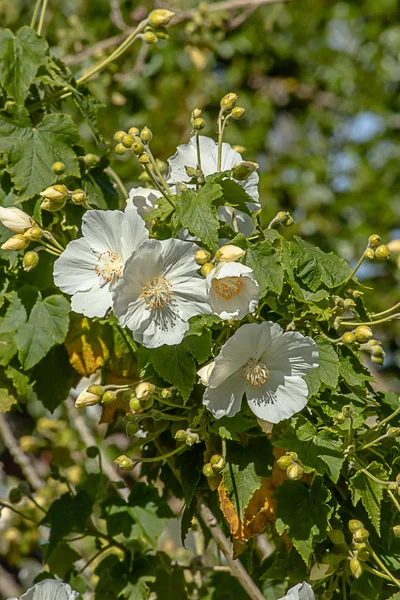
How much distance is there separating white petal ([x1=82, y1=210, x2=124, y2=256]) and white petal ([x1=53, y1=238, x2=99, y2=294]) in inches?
0.6

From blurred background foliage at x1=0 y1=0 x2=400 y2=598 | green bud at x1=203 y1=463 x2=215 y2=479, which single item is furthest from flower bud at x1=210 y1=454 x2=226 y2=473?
blurred background foliage at x1=0 y1=0 x2=400 y2=598

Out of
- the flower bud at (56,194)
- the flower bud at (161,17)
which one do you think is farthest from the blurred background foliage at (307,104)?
the flower bud at (56,194)

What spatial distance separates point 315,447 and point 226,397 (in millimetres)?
145

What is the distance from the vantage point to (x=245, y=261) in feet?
3.63

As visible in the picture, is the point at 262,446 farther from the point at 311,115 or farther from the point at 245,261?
the point at 311,115

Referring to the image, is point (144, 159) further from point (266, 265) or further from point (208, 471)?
point (208, 471)

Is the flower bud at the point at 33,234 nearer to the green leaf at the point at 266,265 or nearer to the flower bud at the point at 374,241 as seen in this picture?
the green leaf at the point at 266,265

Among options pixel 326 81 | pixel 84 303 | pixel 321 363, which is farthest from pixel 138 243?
pixel 326 81

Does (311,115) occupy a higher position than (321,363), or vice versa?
(321,363)

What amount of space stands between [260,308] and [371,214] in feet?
9.83

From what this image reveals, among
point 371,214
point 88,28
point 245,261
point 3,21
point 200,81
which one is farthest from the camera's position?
point 371,214

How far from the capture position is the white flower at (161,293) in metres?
1.08

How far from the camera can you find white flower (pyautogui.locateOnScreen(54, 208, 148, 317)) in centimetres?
114

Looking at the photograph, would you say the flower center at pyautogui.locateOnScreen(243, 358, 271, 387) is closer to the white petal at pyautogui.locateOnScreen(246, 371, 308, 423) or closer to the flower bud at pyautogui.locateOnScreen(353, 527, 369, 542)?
the white petal at pyautogui.locateOnScreen(246, 371, 308, 423)
